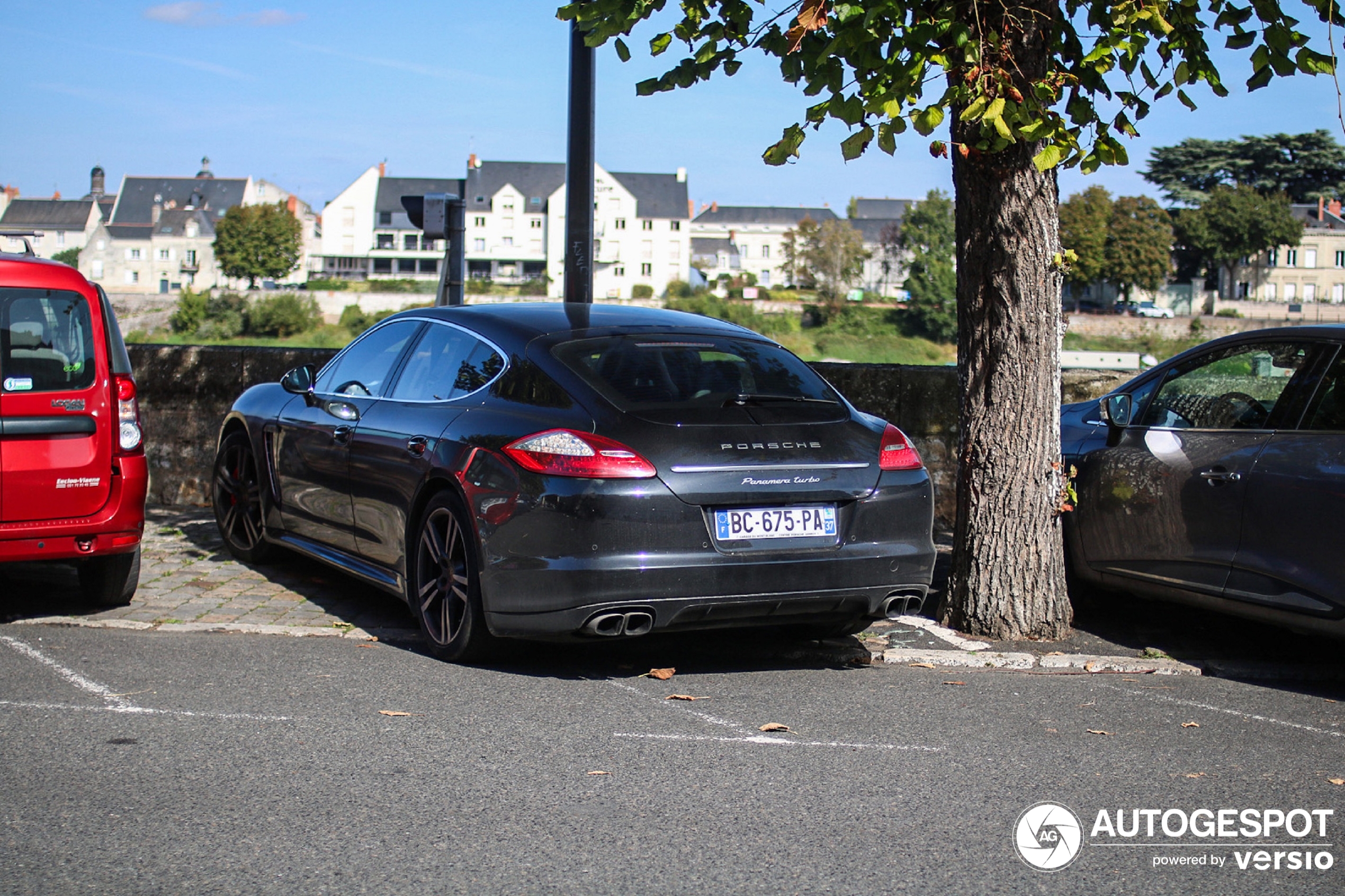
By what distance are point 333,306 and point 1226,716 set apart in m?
113

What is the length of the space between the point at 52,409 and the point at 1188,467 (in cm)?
524

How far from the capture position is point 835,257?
439ft

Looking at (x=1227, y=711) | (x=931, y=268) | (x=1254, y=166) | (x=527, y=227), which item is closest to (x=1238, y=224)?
(x=1254, y=166)

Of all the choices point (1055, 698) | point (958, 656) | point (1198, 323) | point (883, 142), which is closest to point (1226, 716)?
point (1055, 698)

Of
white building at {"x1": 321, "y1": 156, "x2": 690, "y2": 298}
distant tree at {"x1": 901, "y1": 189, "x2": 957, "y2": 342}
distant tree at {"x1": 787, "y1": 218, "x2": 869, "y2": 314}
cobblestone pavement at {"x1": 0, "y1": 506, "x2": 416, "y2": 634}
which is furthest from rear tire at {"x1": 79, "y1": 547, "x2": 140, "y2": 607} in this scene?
white building at {"x1": 321, "y1": 156, "x2": 690, "y2": 298}

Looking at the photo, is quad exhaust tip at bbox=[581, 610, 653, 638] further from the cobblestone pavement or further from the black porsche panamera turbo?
the cobblestone pavement

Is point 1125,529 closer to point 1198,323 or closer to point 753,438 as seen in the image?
point 753,438

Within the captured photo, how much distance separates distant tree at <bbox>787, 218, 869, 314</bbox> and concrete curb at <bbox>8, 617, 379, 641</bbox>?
417 feet

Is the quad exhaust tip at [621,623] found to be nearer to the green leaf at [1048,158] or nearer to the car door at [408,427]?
the car door at [408,427]

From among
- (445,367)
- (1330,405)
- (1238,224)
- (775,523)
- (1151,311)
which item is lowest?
(775,523)

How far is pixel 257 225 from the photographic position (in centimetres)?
13975

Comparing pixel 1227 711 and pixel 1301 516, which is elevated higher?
pixel 1301 516

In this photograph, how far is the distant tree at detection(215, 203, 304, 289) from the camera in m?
140

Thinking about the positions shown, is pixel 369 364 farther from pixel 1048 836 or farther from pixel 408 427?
pixel 1048 836
